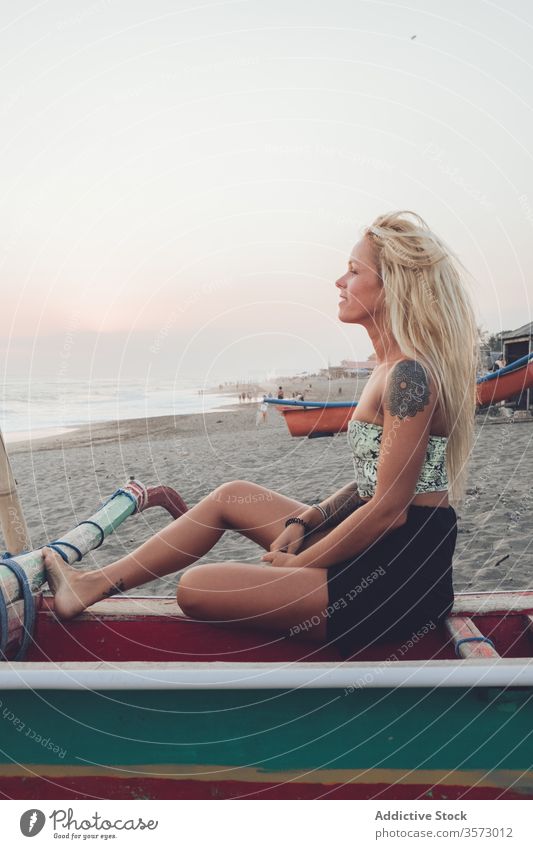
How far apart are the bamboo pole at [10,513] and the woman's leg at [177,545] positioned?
54.4 inches

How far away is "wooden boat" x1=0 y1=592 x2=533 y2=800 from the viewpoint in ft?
6.41

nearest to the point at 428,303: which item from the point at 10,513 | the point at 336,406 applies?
the point at 10,513

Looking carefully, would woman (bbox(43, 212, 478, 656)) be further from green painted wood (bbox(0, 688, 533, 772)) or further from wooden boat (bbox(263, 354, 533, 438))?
wooden boat (bbox(263, 354, 533, 438))

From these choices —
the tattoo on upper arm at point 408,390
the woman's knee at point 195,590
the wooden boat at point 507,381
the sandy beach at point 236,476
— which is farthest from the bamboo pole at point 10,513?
the wooden boat at point 507,381

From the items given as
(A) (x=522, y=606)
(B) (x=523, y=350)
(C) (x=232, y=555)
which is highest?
(B) (x=523, y=350)

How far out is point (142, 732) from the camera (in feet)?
6.90

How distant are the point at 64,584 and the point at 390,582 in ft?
4.20

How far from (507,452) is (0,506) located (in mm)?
7838

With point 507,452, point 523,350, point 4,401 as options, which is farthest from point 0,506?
point 4,401

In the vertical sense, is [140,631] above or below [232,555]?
above

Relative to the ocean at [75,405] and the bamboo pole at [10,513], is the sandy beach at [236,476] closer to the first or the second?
the bamboo pole at [10,513]

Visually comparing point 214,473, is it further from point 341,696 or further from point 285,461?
point 341,696

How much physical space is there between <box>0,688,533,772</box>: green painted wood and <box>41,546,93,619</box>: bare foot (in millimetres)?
538

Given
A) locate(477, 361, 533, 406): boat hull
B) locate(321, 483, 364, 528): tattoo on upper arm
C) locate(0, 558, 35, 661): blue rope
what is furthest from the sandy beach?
locate(0, 558, 35, 661): blue rope
